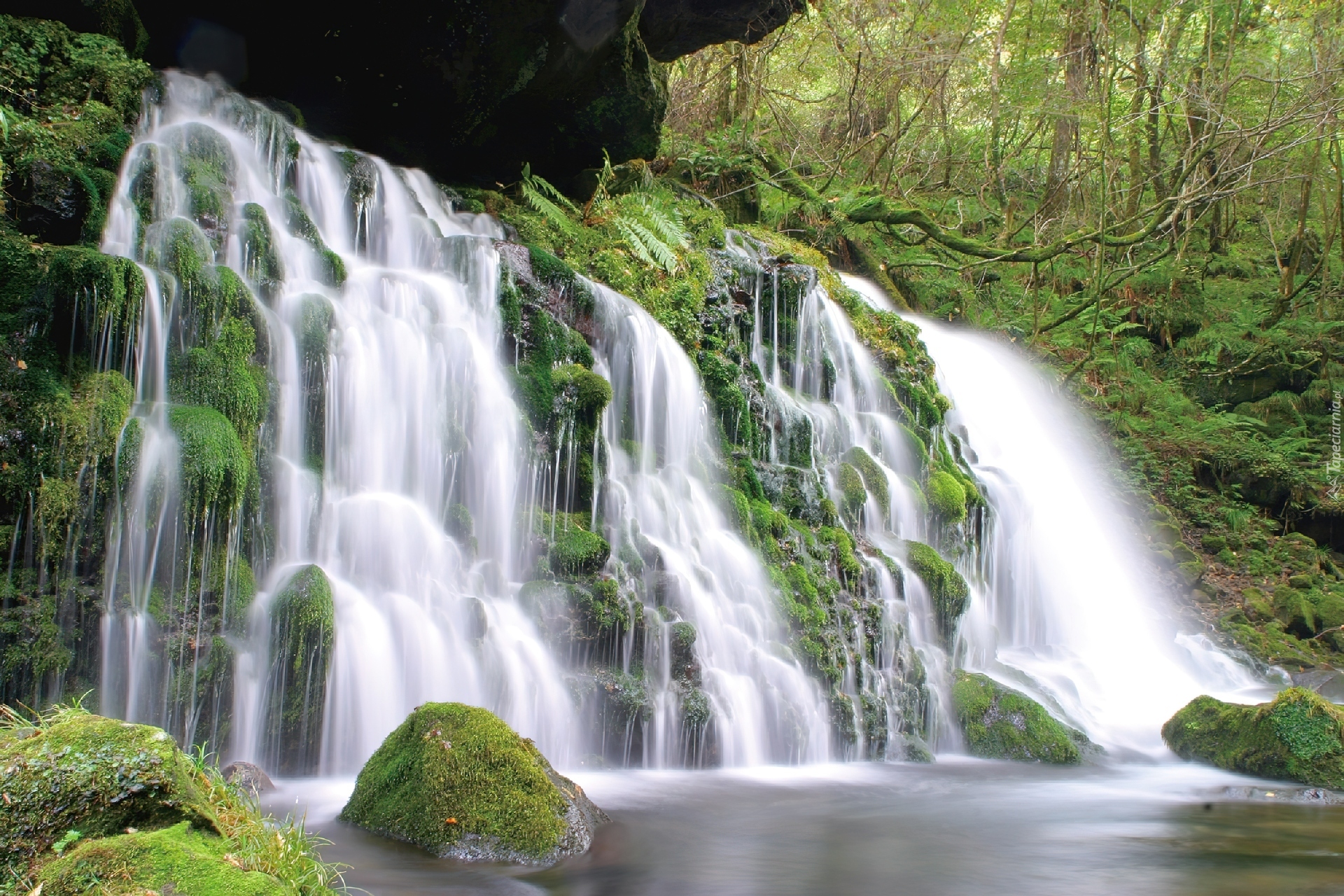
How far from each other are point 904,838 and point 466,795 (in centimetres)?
276

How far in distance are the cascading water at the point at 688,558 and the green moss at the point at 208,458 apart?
320 cm

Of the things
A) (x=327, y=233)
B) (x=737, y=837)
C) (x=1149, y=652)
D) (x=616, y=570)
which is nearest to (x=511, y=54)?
(x=327, y=233)

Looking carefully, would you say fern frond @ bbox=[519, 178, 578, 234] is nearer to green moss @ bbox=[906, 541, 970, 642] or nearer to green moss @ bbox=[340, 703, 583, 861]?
green moss @ bbox=[906, 541, 970, 642]

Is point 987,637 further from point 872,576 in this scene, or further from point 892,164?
point 892,164

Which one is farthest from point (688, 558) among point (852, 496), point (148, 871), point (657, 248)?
point (148, 871)

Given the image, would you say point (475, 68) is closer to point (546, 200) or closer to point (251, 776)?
point (546, 200)

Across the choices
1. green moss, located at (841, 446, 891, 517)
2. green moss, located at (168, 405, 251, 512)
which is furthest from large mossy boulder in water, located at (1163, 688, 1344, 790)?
green moss, located at (168, 405, 251, 512)

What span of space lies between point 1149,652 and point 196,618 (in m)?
11.6

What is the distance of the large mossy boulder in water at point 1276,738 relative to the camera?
751 centimetres

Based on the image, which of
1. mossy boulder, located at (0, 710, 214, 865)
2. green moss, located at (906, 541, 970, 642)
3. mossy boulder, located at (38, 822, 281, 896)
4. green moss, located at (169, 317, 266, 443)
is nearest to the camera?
mossy boulder, located at (38, 822, 281, 896)

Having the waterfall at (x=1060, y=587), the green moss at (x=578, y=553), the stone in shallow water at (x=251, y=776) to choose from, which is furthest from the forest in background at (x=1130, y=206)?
the stone in shallow water at (x=251, y=776)

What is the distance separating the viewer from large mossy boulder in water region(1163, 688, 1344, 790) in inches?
296

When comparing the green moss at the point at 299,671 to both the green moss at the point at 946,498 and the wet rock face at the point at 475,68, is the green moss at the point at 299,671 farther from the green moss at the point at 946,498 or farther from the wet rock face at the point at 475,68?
the green moss at the point at 946,498

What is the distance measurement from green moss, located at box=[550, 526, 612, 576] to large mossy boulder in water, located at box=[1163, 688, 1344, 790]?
558 centimetres
